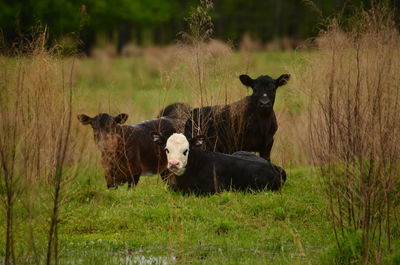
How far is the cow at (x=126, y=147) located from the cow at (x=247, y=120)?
2.53ft

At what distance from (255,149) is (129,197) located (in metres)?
3.06

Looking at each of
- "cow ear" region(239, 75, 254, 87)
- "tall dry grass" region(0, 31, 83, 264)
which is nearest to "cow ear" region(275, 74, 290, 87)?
"cow ear" region(239, 75, 254, 87)

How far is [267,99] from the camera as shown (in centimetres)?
Result: 1249

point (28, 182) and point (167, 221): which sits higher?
point (28, 182)

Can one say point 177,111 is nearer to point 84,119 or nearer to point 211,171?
point 84,119

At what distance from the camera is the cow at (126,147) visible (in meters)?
12.2

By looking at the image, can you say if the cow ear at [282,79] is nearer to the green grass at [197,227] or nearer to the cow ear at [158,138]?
the green grass at [197,227]

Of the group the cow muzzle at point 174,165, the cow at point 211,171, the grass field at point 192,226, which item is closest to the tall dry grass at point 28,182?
the grass field at point 192,226

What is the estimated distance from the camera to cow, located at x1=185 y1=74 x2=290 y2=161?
12836 mm

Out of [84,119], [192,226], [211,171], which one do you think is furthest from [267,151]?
[192,226]

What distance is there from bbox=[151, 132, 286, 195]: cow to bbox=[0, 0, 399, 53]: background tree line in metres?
26.6

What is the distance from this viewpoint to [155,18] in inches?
2007

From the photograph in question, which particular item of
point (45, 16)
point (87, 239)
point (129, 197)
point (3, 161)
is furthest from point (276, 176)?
point (45, 16)

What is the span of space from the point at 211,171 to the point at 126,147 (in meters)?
2.57
